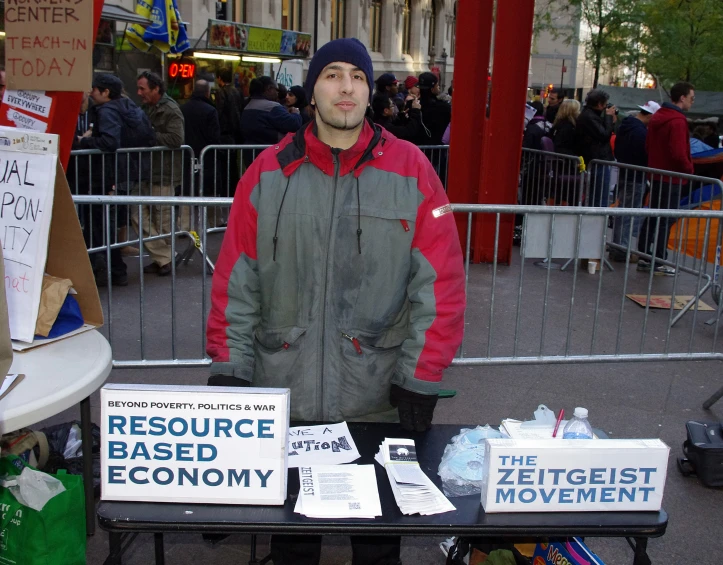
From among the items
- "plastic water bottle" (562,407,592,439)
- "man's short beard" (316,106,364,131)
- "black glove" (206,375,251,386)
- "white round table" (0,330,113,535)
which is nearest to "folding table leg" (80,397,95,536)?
"white round table" (0,330,113,535)

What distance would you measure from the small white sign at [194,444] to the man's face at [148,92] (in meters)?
7.06

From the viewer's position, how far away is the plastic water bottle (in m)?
2.40

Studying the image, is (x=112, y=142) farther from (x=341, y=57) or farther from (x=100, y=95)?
(x=341, y=57)

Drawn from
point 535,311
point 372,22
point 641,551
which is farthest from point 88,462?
point 372,22

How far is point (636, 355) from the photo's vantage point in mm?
5797

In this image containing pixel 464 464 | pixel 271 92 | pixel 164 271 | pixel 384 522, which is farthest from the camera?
pixel 271 92

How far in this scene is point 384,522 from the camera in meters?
2.11

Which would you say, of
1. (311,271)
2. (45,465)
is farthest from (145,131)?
(311,271)

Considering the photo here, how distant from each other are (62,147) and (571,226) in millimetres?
3469

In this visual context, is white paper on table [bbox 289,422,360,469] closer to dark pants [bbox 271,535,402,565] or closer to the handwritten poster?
dark pants [bbox 271,535,402,565]

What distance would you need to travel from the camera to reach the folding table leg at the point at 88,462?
3107mm

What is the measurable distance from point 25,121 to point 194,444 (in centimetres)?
209

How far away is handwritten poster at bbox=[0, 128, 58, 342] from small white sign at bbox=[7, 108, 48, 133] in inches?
23.1

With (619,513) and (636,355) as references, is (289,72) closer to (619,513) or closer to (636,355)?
(636,355)
